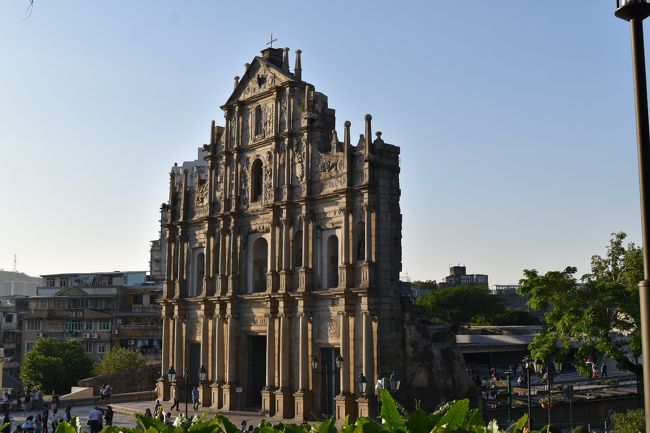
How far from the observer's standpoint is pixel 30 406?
42656 millimetres

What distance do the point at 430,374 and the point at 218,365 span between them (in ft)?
39.7

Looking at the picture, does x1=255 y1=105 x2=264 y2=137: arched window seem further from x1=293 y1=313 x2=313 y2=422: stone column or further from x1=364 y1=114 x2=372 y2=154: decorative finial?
x1=293 y1=313 x2=313 y2=422: stone column

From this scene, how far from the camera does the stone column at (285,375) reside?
35.6m

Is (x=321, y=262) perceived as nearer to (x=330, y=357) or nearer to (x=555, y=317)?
(x=330, y=357)

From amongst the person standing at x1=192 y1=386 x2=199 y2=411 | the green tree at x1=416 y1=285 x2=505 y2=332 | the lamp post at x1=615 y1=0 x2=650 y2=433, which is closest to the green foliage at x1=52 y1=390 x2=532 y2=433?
the lamp post at x1=615 y1=0 x2=650 y2=433

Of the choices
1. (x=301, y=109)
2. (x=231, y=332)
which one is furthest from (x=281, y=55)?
(x=231, y=332)

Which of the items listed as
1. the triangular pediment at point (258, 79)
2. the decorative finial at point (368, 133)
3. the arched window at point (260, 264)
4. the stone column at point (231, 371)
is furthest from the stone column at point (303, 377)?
the triangular pediment at point (258, 79)

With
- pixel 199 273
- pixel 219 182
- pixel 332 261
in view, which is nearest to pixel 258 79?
pixel 219 182

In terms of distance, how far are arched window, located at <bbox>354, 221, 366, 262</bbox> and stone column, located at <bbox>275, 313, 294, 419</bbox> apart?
201 inches

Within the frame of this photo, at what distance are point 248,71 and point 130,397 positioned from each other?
66.5ft

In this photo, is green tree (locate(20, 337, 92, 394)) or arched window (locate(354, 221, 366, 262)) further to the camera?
green tree (locate(20, 337, 92, 394))

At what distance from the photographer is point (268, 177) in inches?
1532

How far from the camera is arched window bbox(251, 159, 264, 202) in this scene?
131 feet

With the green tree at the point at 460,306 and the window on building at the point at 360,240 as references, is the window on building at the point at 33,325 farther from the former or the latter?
the window on building at the point at 360,240
